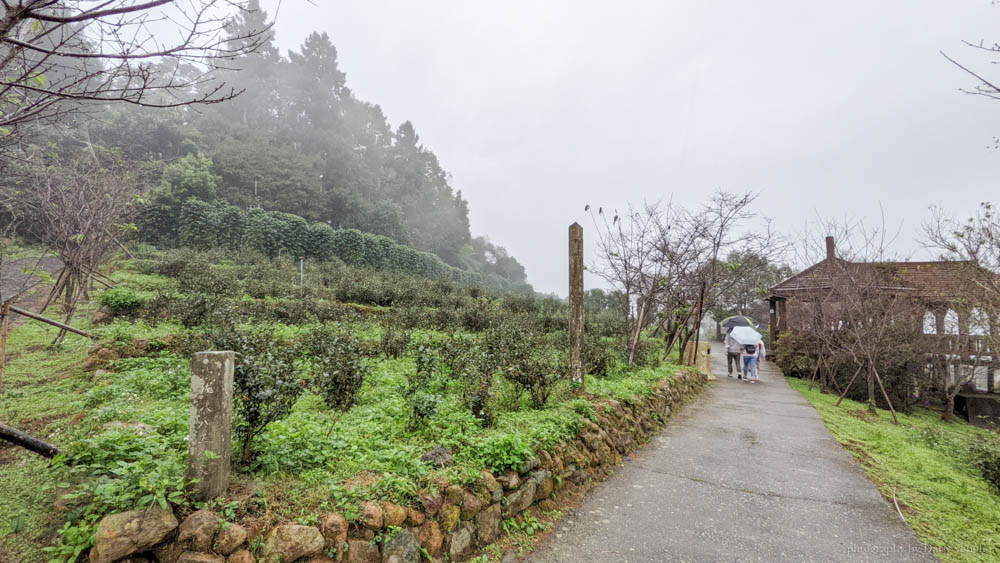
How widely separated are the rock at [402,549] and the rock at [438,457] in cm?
52

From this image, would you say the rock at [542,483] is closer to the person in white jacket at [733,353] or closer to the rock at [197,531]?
the rock at [197,531]

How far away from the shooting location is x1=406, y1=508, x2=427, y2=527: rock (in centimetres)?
254

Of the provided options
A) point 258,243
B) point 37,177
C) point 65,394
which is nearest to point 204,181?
point 258,243

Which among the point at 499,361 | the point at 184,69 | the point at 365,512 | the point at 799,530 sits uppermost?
the point at 184,69

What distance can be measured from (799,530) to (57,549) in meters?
5.00

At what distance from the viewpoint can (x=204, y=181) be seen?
1814cm

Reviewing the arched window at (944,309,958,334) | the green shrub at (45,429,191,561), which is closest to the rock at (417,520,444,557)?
the green shrub at (45,429,191,561)

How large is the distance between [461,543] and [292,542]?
1162mm

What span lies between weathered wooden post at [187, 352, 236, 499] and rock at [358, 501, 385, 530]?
2.63 feet

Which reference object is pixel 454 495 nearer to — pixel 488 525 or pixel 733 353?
pixel 488 525

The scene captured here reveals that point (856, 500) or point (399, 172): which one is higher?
point (399, 172)

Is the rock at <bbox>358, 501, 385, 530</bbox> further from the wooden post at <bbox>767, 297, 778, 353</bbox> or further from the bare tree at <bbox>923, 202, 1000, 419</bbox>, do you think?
the wooden post at <bbox>767, 297, 778, 353</bbox>

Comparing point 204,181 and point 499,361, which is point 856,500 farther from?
point 204,181

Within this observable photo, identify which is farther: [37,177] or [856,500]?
[37,177]
